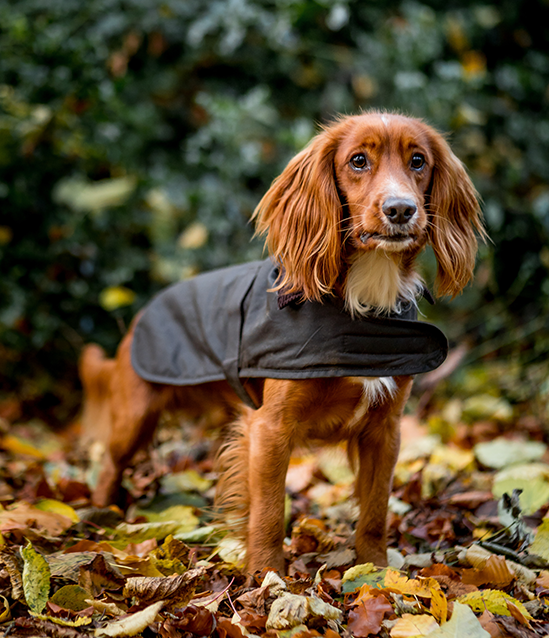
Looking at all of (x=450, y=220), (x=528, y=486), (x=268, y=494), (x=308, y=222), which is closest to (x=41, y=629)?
(x=268, y=494)

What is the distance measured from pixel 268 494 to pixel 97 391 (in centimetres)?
184

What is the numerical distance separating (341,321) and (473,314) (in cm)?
327

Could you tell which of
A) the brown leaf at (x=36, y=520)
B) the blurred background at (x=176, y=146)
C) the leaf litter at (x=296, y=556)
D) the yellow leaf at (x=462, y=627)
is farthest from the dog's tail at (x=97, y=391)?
the yellow leaf at (x=462, y=627)

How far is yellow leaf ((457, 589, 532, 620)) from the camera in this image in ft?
5.94

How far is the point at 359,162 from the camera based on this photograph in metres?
2.18

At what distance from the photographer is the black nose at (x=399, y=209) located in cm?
196

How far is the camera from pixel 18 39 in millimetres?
4430

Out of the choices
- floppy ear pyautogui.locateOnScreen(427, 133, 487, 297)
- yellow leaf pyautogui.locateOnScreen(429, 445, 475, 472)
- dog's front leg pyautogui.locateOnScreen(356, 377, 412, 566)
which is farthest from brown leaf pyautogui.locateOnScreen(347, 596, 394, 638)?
yellow leaf pyautogui.locateOnScreen(429, 445, 475, 472)

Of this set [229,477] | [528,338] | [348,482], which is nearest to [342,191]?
[229,477]

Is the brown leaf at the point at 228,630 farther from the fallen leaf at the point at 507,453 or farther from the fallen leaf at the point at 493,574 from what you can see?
the fallen leaf at the point at 507,453

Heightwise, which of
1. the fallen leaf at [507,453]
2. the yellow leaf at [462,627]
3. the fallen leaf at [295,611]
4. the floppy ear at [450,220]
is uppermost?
the floppy ear at [450,220]

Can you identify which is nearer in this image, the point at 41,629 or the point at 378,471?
the point at 41,629

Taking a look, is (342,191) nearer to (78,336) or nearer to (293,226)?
(293,226)

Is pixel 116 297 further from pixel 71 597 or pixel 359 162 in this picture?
pixel 71 597
